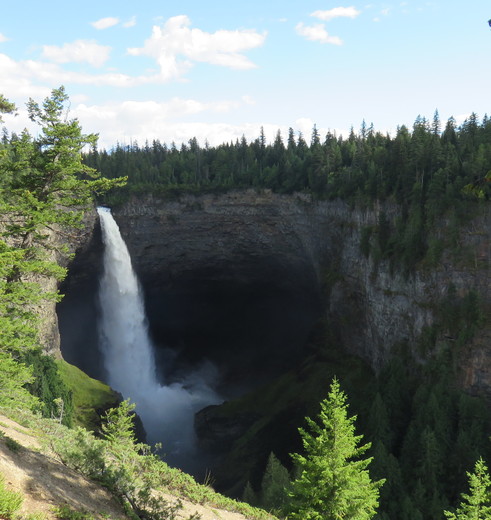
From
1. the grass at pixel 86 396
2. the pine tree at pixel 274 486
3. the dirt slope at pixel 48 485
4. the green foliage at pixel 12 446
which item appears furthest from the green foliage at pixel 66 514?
the grass at pixel 86 396

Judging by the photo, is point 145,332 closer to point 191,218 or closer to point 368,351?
point 191,218

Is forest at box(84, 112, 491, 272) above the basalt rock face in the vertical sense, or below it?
above

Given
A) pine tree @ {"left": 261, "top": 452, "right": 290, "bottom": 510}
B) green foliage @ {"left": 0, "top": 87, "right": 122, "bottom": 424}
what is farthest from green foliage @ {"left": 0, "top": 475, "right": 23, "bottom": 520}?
pine tree @ {"left": 261, "top": 452, "right": 290, "bottom": 510}

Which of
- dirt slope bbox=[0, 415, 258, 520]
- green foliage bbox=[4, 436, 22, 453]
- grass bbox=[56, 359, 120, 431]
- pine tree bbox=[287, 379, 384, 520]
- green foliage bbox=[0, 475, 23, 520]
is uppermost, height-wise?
green foliage bbox=[0, 475, 23, 520]

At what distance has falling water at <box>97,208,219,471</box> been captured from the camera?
65.8 m

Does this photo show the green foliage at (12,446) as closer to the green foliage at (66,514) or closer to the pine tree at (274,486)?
the green foliage at (66,514)

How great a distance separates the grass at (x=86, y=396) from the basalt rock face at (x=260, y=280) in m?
12.6

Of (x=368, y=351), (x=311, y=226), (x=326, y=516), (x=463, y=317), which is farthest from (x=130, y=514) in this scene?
(x=311, y=226)

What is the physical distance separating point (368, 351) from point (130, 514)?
44.0 m

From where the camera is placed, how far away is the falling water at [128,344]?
65.8m

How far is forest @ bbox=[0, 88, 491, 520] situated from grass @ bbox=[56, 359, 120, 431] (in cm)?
390

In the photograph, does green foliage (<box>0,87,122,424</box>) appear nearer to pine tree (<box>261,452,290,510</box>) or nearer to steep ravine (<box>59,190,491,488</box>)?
pine tree (<box>261,452,290,510</box>)

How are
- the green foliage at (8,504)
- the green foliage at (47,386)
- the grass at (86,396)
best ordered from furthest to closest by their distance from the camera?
the grass at (86,396) → the green foliage at (47,386) → the green foliage at (8,504)

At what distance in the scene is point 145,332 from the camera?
2803 inches
